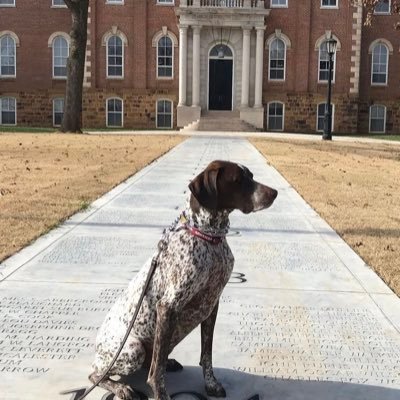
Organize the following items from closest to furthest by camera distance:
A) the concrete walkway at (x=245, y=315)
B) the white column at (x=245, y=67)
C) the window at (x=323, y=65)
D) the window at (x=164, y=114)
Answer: the concrete walkway at (x=245, y=315), the white column at (x=245, y=67), the window at (x=323, y=65), the window at (x=164, y=114)

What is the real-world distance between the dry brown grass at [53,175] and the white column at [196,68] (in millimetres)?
13769

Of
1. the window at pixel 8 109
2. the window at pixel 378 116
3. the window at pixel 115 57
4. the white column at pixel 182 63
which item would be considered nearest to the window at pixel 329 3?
the window at pixel 378 116

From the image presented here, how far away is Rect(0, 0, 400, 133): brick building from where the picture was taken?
40.2 meters

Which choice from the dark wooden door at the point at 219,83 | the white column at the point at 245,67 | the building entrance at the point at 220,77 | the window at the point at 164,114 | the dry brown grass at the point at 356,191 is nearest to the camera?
the dry brown grass at the point at 356,191

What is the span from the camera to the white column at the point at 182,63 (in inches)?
1523

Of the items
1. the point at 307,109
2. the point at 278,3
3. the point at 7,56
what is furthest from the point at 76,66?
the point at 307,109

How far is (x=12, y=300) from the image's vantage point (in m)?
5.48

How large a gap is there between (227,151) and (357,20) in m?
22.7

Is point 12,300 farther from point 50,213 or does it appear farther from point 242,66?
point 242,66

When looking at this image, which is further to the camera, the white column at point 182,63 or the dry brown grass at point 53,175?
the white column at point 182,63

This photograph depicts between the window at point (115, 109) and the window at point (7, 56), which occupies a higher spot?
the window at point (7, 56)

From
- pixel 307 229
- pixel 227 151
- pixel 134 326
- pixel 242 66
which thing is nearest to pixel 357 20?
pixel 242 66

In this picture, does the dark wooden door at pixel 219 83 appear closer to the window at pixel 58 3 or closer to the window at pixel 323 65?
the window at pixel 323 65

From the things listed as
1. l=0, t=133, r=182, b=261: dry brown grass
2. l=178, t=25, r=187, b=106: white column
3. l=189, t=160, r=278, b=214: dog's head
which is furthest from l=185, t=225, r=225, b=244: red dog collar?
l=178, t=25, r=187, b=106: white column
